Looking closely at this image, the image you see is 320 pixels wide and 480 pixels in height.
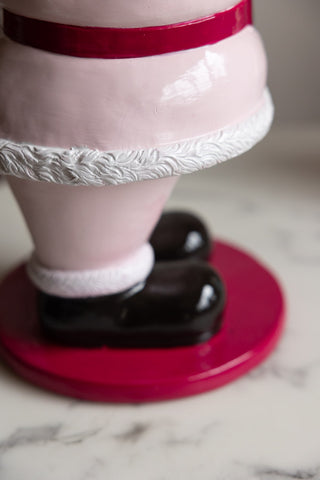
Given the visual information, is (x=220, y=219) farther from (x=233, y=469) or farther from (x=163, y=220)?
(x=233, y=469)

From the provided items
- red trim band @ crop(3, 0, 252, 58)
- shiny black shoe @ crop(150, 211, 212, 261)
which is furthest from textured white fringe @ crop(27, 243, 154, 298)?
red trim band @ crop(3, 0, 252, 58)

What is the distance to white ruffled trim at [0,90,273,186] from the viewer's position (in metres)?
0.58

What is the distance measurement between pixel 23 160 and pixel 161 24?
0.14 meters

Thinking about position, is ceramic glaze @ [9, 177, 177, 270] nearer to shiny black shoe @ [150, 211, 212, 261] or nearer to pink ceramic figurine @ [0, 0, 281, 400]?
pink ceramic figurine @ [0, 0, 281, 400]

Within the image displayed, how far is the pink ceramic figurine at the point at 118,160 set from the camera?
1.88ft

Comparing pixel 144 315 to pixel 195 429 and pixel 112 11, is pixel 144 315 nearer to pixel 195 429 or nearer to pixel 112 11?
pixel 195 429

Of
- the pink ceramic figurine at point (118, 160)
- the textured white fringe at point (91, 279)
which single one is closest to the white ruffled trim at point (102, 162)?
the pink ceramic figurine at point (118, 160)

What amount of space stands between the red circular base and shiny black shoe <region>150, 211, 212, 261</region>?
7cm

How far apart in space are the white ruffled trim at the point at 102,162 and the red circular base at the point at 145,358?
0.19 m

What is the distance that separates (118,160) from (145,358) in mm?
214

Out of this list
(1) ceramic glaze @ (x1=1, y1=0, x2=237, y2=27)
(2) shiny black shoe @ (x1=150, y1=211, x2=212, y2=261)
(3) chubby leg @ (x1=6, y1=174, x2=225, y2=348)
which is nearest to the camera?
(1) ceramic glaze @ (x1=1, y1=0, x2=237, y2=27)

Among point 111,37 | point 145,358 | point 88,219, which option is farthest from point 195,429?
point 111,37

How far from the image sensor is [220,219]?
0.99 meters

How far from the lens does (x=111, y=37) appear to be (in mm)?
568
